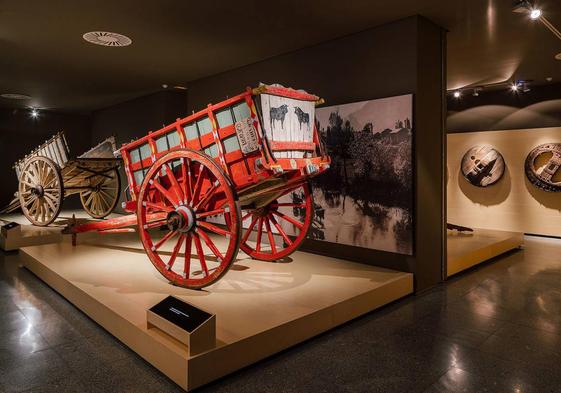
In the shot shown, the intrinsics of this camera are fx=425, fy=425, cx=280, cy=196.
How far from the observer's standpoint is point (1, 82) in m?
7.68

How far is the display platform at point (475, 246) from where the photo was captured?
508 centimetres

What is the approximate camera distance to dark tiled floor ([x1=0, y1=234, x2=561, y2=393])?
2.47 m

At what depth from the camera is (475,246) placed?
5758 millimetres

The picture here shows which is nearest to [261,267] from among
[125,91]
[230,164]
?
[230,164]

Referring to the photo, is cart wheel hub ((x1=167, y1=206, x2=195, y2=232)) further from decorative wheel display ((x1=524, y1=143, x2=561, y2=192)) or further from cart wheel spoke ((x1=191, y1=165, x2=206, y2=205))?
decorative wheel display ((x1=524, y1=143, x2=561, y2=192))

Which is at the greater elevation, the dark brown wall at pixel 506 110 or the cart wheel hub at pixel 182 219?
the dark brown wall at pixel 506 110

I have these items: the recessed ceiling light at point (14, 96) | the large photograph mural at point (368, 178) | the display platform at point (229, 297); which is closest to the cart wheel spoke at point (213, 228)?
the display platform at point (229, 297)

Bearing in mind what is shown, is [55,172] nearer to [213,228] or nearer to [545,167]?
[213,228]

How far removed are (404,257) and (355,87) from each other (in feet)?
6.29

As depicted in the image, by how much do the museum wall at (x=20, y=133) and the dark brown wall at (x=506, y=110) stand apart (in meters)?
10.1

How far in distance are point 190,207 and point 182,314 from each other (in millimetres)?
1194

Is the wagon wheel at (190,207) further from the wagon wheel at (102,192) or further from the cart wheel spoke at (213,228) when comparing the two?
the wagon wheel at (102,192)

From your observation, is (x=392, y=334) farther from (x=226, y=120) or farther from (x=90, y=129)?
(x=90, y=129)

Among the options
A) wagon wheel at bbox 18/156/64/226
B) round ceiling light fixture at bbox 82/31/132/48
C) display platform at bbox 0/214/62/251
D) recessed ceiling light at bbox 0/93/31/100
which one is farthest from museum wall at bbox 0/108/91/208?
round ceiling light fixture at bbox 82/31/132/48
